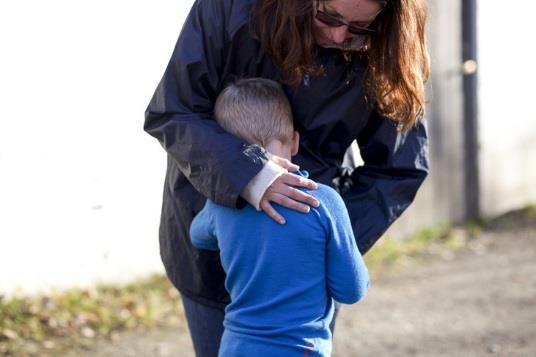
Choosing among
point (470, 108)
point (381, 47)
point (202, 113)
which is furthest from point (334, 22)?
point (470, 108)

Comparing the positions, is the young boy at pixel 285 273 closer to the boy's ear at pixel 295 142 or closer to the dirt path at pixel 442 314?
the boy's ear at pixel 295 142

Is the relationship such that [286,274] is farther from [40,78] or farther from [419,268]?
[419,268]

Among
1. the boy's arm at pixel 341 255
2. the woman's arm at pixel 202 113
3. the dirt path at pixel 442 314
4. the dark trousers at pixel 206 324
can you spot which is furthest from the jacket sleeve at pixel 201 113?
the dirt path at pixel 442 314

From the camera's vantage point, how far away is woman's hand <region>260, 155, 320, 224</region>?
2422 mm

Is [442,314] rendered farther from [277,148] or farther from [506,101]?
[277,148]

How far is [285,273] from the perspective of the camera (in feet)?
7.98

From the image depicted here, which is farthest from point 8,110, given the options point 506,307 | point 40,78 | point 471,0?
point 471,0

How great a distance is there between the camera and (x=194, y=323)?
3023 mm

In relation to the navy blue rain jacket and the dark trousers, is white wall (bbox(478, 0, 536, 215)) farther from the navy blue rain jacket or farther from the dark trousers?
the dark trousers

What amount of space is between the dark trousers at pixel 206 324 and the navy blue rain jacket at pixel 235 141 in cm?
4

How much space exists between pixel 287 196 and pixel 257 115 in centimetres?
26

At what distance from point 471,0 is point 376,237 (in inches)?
165

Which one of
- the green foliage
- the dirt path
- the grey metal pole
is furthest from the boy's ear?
the grey metal pole

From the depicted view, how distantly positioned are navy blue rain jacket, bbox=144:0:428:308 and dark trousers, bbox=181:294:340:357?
0.04 metres
